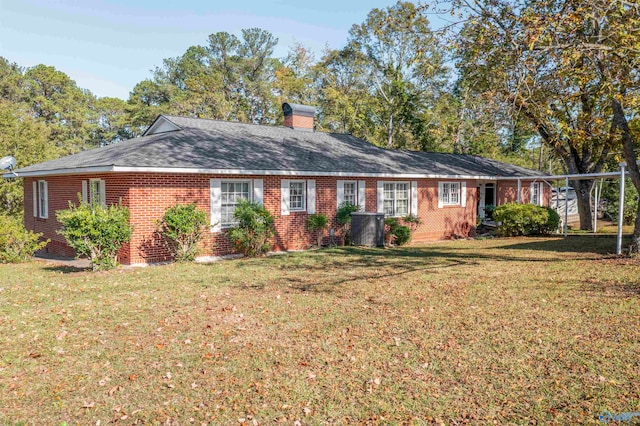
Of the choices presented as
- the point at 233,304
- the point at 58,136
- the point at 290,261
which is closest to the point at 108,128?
the point at 58,136

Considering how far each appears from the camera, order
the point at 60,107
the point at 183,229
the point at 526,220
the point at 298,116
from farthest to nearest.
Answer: the point at 60,107 → the point at 298,116 → the point at 526,220 → the point at 183,229

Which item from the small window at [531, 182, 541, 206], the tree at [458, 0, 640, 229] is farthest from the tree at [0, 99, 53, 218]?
the small window at [531, 182, 541, 206]

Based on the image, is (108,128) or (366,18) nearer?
(366,18)

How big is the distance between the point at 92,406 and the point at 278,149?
42.6 feet

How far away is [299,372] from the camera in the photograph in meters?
4.89

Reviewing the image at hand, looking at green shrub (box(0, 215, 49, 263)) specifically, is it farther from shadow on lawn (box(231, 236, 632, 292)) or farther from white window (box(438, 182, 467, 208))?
white window (box(438, 182, 467, 208))

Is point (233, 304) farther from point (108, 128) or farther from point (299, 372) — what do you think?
point (108, 128)

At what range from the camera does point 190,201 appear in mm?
12602

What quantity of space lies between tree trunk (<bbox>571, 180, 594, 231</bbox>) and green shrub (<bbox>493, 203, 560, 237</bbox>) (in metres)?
3.95

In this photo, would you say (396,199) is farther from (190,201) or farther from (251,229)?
(190,201)

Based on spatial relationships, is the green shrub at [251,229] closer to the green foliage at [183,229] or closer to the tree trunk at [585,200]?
the green foliage at [183,229]

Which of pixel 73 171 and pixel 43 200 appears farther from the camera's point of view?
pixel 43 200

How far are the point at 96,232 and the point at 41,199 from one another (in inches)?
322

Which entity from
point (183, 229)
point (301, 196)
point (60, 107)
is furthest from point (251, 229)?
point (60, 107)
